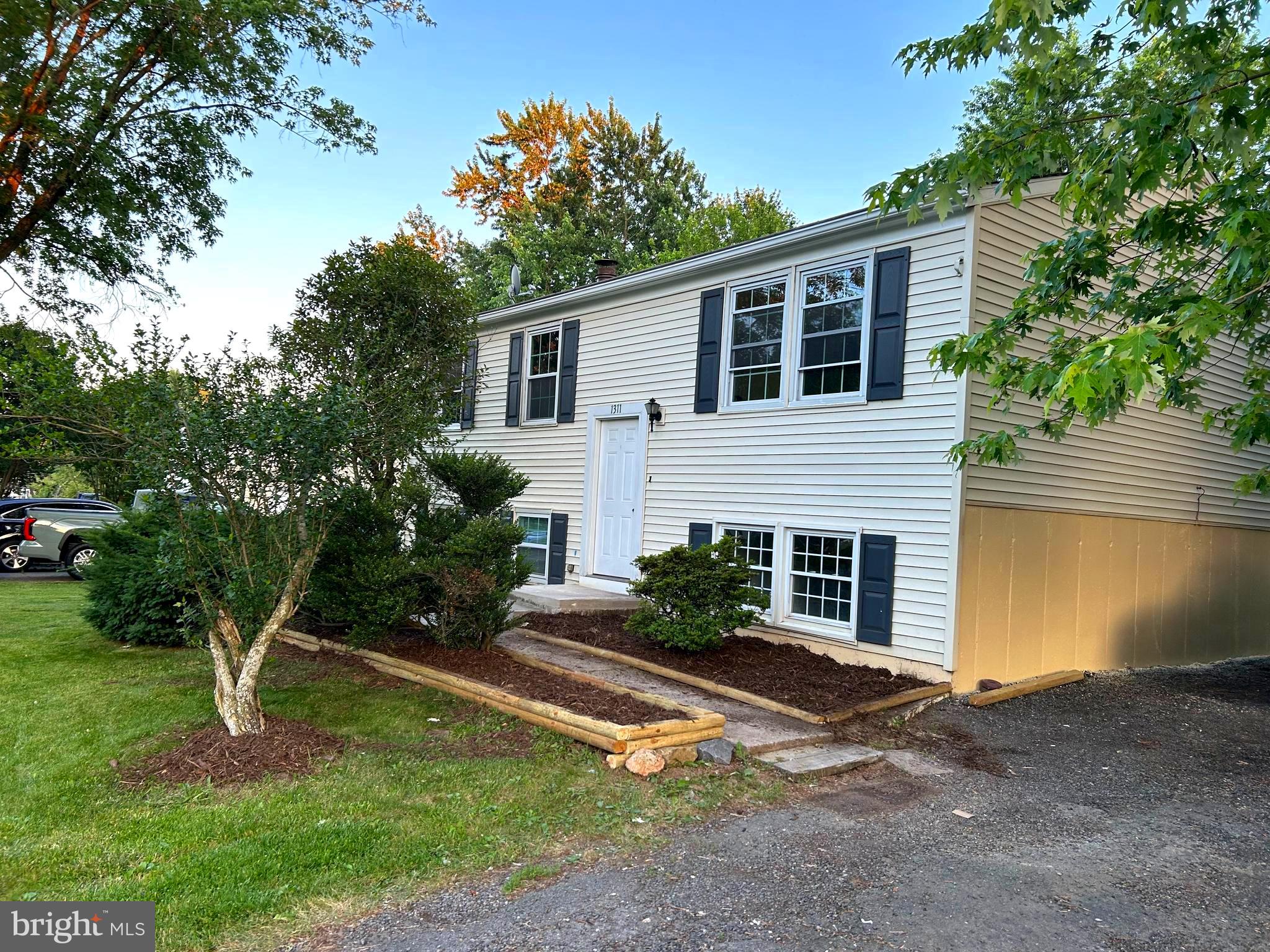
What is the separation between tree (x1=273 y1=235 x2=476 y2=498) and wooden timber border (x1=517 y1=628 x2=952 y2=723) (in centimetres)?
310

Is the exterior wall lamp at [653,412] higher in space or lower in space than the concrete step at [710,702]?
higher

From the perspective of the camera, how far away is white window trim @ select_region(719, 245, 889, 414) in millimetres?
8031

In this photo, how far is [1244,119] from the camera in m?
4.77

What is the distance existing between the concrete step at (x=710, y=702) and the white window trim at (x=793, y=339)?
3310 mm

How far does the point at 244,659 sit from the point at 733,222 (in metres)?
24.3

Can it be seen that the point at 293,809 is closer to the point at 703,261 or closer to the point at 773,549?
the point at 773,549

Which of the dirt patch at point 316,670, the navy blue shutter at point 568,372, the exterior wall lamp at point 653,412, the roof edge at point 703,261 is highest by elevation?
the roof edge at point 703,261

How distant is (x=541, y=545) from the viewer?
11758 millimetres

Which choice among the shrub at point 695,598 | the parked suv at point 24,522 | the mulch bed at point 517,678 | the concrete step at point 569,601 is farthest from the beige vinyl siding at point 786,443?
the parked suv at point 24,522

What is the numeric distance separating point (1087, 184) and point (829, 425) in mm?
3575

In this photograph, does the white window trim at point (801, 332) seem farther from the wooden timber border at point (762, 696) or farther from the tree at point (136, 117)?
the tree at point (136, 117)

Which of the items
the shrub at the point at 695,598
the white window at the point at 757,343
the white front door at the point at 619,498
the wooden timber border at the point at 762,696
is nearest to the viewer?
the wooden timber border at the point at 762,696

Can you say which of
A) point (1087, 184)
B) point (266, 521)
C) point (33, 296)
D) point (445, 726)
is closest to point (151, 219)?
point (33, 296)

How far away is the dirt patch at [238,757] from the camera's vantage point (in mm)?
4422
